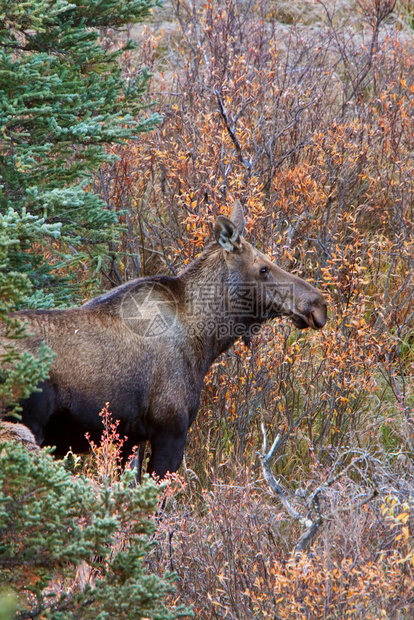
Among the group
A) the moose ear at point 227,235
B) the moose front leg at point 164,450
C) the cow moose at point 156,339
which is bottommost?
the moose front leg at point 164,450

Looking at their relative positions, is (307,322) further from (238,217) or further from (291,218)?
(291,218)

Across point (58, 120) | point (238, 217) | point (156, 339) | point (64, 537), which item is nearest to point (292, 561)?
point (64, 537)

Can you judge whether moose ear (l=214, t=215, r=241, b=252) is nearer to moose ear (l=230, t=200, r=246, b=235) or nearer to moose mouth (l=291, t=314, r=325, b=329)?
moose ear (l=230, t=200, r=246, b=235)

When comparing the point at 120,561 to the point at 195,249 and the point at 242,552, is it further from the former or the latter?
the point at 195,249

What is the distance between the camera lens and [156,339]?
19.9ft

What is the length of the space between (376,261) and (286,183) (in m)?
1.89

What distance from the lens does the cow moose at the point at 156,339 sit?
18.3 feet

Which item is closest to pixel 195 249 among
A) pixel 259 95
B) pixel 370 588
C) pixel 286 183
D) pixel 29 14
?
pixel 286 183

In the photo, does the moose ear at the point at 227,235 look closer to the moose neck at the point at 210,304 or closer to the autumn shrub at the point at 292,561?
the moose neck at the point at 210,304

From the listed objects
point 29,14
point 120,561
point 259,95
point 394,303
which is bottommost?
point 394,303

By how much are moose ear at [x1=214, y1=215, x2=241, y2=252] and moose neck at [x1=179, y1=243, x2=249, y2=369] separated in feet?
0.37

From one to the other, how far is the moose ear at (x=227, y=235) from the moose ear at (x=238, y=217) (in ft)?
0.36

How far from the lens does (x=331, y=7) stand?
14.1 meters

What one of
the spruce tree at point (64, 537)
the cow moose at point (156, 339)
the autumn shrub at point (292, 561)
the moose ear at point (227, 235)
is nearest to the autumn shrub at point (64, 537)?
the spruce tree at point (64, 537)
